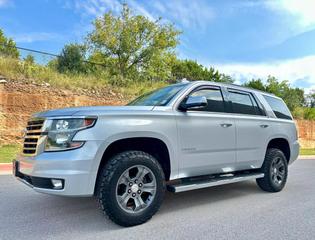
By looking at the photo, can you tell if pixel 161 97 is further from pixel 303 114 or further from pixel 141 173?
pixel 303 114

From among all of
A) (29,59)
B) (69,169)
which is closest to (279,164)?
(69,169)

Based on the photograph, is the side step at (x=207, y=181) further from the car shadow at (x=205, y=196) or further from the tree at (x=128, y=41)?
the tree at (x=128, y=41)

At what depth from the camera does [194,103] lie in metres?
4.11

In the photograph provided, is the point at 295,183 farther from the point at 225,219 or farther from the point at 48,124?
the point at 48,124

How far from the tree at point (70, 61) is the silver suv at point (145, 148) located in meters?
13.7

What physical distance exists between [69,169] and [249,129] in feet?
10.6

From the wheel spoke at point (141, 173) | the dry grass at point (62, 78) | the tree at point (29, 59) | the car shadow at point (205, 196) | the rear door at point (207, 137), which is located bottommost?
the car shadow at point (205, 196)

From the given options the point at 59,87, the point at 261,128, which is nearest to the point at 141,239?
the point at 261,128

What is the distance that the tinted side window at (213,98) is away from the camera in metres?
4.71

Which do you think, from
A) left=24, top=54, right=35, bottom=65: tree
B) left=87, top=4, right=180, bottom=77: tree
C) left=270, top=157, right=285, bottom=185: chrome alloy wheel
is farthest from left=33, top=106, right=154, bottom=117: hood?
left=87, top=4, right=180, bottom=77: tree

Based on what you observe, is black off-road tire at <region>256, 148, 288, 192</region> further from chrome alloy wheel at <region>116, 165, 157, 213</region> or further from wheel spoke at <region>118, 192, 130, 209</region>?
wheel spoke at <region>118, 192, 130, 209</region>

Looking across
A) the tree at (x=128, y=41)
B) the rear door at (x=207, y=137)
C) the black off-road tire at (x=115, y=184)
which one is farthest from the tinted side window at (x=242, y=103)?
the tree at (x=128, y=41)

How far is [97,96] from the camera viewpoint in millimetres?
15719

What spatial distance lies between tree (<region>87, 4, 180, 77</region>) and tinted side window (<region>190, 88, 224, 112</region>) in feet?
62.8
